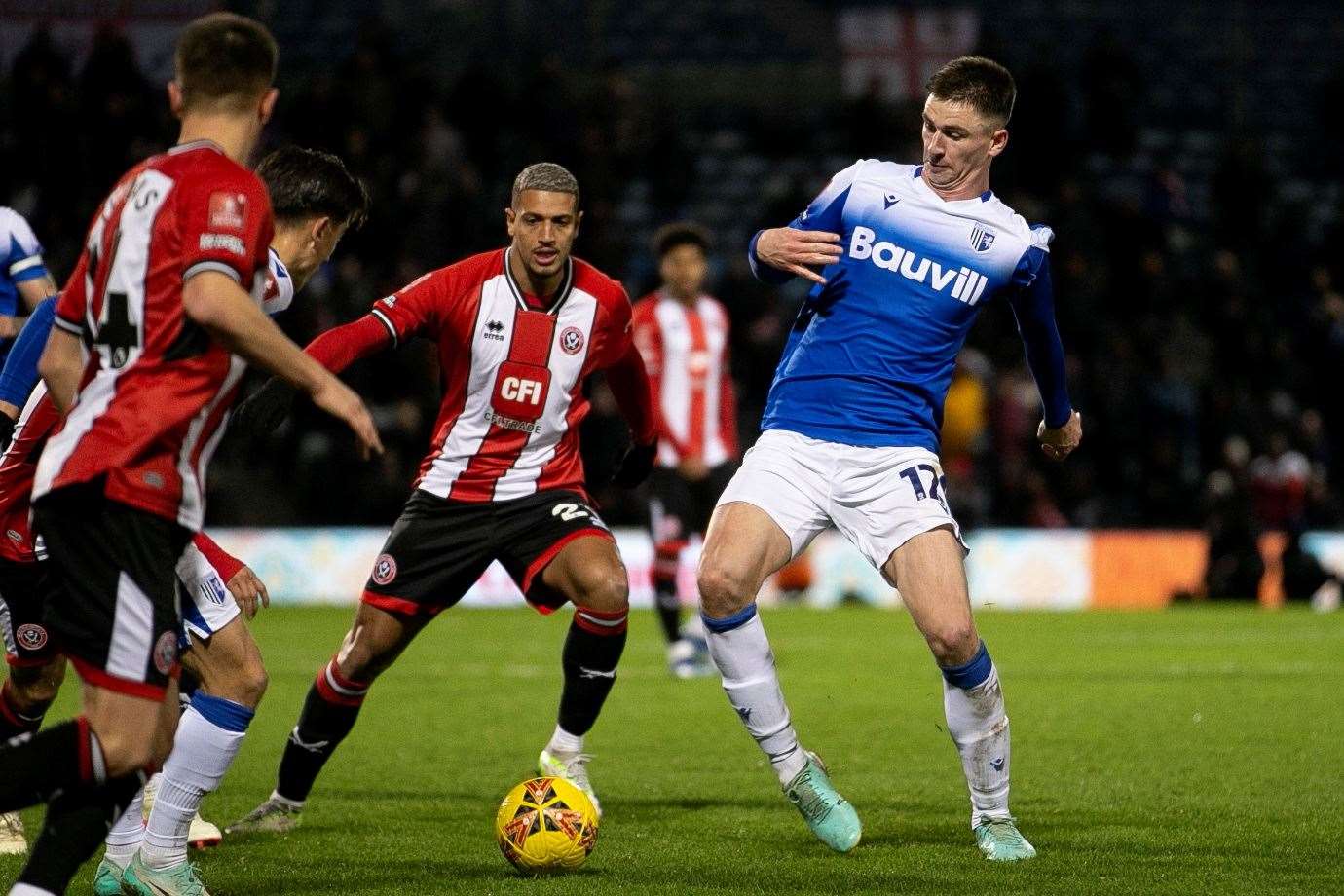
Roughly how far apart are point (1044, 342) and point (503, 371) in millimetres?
1866

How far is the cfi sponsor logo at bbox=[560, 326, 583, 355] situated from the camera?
6512mm

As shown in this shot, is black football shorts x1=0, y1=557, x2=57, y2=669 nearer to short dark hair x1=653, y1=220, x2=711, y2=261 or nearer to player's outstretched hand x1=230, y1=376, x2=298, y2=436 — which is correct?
player's outstretched hand x1=230, y1=376, x2=298, y2=436

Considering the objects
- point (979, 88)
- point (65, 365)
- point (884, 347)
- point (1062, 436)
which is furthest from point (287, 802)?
point (979, 88)

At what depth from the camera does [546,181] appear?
6.35 m

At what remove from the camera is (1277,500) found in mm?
17859

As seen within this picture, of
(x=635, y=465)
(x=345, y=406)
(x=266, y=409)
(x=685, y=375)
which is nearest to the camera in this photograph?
(x=345, y=406)

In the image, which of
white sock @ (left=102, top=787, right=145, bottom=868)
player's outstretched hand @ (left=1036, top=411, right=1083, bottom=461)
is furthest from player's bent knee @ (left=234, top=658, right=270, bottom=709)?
player's outstretched hand @ (left=1036, top=411, right=1083, bottom=461)

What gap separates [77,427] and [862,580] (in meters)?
13.7

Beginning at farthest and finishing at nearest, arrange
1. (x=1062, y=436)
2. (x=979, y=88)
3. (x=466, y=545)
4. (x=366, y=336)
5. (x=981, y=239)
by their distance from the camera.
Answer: (x=466, y=545) < (x=1062, y=436) < (x=366, y=336) < (x=981, y=239) < (x=979, y=88)

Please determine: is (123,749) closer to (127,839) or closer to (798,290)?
(127,839)

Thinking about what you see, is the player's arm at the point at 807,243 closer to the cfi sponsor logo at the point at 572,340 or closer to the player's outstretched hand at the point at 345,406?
the cfi sponsor logo at the point at 572,340

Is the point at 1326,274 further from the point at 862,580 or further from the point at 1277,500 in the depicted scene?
the point at 862,580

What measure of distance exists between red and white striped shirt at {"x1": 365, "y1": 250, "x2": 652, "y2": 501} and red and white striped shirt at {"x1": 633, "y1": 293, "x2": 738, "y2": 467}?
203 inches

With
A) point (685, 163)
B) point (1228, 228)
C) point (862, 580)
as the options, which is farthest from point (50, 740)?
point (1228, 228)
